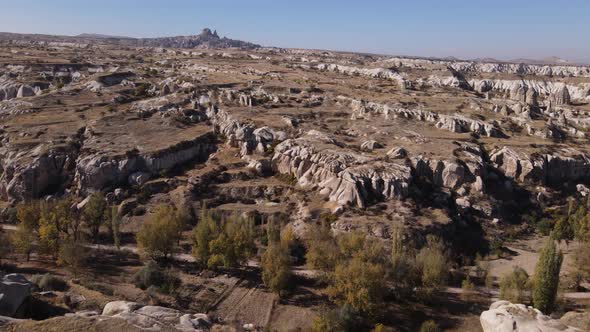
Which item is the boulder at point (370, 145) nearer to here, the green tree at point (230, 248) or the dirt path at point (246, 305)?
the green tree at point (230, 248)

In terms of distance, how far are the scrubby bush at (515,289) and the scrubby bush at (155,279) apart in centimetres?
2972

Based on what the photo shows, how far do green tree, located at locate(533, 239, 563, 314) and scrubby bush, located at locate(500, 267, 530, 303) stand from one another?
5.67 ft

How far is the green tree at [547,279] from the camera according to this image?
3691cm

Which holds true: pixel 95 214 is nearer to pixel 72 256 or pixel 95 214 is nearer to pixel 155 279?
pixel 72 256

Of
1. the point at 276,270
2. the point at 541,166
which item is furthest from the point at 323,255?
the point at 541,166

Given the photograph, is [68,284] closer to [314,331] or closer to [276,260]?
[276,260]

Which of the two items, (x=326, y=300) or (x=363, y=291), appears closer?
(x=363, y=291)

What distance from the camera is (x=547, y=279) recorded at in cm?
3691

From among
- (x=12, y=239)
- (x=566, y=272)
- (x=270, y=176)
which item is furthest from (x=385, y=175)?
(x=12, y=239)

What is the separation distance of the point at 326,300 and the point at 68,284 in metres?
22.7

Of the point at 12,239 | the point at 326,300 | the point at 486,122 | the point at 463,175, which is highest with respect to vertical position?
the point at 486,122

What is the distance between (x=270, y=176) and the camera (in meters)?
66.3

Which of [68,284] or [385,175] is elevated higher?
[385,175]

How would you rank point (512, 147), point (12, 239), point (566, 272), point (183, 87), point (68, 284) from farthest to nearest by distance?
point (183, 87) → point (512, 147) → point (566, 272) → point (12, 239) → point (68, 284)
